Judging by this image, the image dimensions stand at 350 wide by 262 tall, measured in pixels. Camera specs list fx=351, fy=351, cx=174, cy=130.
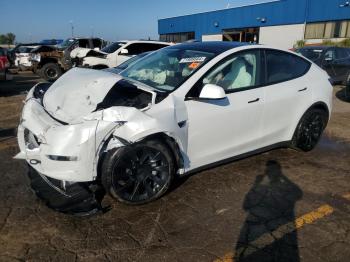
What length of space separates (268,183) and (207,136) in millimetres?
1050

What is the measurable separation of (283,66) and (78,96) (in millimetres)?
2732

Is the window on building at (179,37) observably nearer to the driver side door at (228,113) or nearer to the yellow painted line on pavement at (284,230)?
the driver side door at (228,113)

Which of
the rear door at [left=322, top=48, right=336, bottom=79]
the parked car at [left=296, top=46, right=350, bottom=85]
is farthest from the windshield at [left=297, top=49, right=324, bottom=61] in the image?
the rear door at [left=322, top=48, right=336, bottom=79]

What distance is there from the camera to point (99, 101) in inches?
135

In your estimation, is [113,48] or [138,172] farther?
[113,48]

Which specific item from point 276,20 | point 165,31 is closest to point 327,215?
point 276,20

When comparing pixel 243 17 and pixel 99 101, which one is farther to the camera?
pixel 243 17

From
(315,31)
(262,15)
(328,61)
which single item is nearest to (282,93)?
(328,61)

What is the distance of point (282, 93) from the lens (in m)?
4.54

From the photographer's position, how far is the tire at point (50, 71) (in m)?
14.4

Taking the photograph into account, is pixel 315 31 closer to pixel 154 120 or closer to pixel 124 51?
pixel 124 51

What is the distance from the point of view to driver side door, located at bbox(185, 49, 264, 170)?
3.78 m

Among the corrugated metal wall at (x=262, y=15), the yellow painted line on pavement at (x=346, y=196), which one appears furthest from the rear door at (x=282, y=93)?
the corrugated metal wall at (x=262, y=15)

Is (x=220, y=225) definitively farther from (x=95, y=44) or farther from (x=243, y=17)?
(x=243, y=17)
